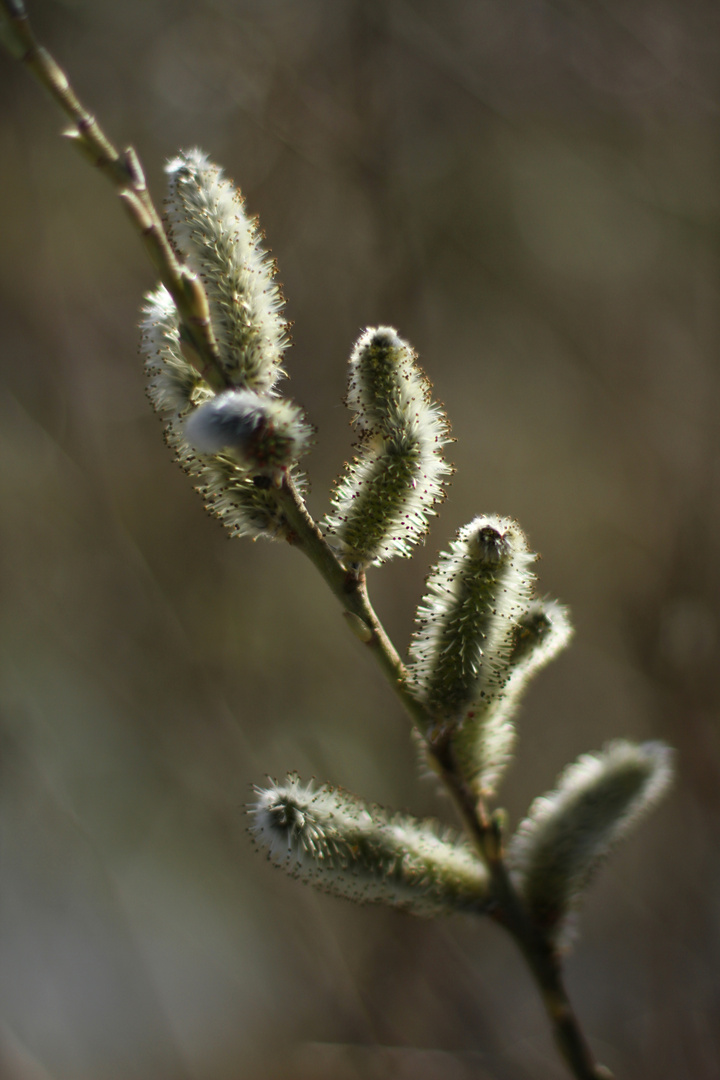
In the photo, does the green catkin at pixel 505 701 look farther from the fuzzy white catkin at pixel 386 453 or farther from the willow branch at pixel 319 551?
the fuzzy white catkin at pixel 386 453

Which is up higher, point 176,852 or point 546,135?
point 546,135

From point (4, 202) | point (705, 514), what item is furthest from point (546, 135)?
point (4, 202)

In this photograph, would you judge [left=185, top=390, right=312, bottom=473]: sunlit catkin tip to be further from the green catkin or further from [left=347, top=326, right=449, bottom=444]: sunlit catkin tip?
the green catkin

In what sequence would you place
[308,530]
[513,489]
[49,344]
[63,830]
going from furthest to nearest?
[513,489]
[63,830]
[49,344]
[308,530]

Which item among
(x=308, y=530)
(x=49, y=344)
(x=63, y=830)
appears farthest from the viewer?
(x=63, y=830)

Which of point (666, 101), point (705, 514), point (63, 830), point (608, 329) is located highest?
point (666, 101)

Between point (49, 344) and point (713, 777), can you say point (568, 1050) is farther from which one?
point (49, 344)

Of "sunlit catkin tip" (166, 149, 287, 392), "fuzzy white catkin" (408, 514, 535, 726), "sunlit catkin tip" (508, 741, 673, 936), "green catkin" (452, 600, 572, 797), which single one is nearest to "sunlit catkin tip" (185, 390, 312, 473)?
"sunlit catkin tip" (166, 149, 287, 392)
